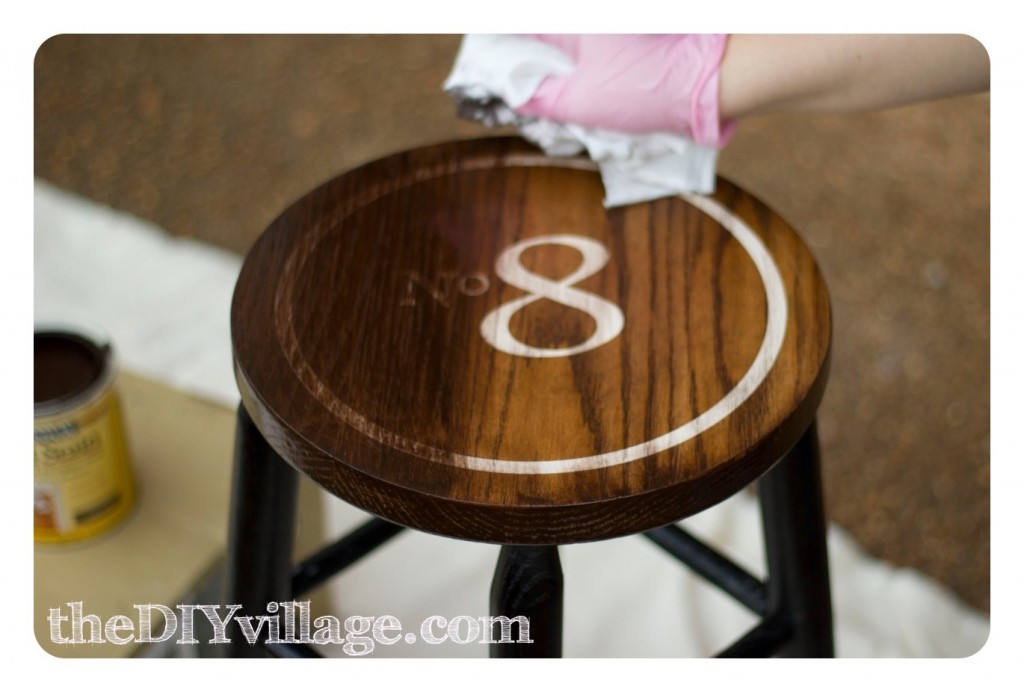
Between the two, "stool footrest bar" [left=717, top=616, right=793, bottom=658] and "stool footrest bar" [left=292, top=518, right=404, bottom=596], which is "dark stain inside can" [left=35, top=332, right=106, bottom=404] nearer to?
"stool footrest bar" [left=292, top=518, right=404, bottom=596]

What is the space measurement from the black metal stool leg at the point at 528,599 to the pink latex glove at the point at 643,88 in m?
0.29

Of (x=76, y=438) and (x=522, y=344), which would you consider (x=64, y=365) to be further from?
(x=522, y=344)

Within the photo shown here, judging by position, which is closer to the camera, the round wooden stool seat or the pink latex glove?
the round wooden stool seat

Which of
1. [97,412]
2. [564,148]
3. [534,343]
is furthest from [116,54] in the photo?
[534,343]

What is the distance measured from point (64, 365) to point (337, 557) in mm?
266

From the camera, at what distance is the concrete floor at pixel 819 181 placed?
143 centimetres

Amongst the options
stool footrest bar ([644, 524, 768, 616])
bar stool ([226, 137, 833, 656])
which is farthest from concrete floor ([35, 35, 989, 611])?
bar stool ([226, 137, 833, 656])

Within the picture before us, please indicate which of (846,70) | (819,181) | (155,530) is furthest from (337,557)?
(819,181)

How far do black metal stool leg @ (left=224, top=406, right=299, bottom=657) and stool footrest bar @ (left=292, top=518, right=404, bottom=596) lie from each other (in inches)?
1.0

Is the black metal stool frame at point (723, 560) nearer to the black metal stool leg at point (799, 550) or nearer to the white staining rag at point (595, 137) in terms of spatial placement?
the black metal stool leg at point (799, 550)

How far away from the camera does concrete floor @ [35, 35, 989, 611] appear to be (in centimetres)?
143

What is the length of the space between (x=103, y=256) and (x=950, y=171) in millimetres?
1344

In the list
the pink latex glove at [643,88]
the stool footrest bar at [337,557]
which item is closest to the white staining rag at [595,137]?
→ the pink latex glove at [643,88]

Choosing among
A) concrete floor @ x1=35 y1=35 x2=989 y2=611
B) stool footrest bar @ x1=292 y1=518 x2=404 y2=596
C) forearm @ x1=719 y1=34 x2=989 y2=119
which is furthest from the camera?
concrete floor @ x1=35 y1=35 x2=989 y2=611
